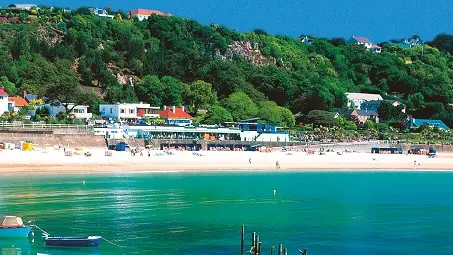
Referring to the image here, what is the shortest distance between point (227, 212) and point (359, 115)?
64.3 m

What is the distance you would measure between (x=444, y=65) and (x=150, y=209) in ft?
398

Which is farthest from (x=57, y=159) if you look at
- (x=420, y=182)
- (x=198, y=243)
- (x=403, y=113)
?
(x=403, y=113)

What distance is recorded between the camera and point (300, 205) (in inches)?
1527

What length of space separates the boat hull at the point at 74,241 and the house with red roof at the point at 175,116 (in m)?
47.3

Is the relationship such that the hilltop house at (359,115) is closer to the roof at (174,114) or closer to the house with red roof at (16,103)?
the roof at (174,114)

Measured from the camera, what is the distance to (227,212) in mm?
35375

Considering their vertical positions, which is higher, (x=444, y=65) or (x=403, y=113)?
(x=444, y=65)

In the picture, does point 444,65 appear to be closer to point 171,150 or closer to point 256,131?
point 256,131

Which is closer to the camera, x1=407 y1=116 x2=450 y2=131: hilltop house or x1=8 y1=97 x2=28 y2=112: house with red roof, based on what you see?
x1=8 y1=97 x2=28 y2=112: house with red roof

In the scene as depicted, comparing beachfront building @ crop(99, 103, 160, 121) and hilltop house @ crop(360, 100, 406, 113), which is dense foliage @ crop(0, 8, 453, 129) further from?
hilltop house @ crop(360, 100, 406, 113)

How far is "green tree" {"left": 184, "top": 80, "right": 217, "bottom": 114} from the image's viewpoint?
291 ft

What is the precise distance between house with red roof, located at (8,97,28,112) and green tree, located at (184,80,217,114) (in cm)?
1901

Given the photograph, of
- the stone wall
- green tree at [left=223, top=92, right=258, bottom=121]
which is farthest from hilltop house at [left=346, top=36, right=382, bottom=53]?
the stone wall

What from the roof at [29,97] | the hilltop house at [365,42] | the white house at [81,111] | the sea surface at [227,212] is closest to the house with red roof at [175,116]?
the white house at [81,111]
